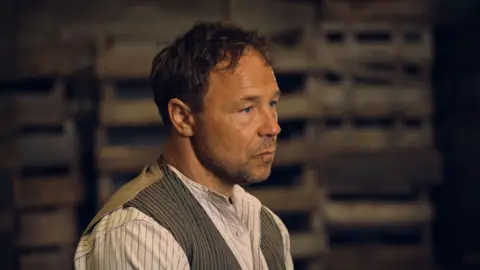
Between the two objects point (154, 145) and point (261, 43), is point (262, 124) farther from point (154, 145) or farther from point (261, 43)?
point (154, 145)

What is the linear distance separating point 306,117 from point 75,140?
38.9 inches

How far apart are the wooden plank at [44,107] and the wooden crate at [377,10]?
123cm

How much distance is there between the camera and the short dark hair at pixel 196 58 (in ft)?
5.76

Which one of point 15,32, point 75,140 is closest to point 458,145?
point 75,140

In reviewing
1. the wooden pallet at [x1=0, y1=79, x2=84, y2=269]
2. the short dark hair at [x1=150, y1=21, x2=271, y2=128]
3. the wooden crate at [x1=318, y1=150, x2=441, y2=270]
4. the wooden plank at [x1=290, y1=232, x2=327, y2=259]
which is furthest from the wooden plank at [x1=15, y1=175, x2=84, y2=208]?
the short dark hair at [x1=150, y1=21, x2=271, y2=128]

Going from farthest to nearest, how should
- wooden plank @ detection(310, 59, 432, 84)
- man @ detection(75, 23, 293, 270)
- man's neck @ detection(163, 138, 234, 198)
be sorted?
wooden plank @ detection(310, 59, 432, 84), man's neck @ detection(163, 138, 234, 198), man @ detection(75, 23, 293, 270)

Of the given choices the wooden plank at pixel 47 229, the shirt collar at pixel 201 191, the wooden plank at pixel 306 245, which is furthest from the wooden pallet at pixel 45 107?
the shirt collar at pixel 201 191

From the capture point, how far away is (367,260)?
360 cm

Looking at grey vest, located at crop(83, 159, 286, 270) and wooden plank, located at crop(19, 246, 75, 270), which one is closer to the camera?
grey vest, located at crop(83, 159, 286, 270)

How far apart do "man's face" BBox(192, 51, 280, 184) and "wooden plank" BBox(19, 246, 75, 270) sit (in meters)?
1.73

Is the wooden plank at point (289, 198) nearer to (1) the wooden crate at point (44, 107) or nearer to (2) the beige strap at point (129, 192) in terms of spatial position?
(1) the wooden crate at point (44, 107)

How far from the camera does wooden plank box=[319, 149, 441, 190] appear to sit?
11.9 feet

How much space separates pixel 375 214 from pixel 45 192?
4.77 ft

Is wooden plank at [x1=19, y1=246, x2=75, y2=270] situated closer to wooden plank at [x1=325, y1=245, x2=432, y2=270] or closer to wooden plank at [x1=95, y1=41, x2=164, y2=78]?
wooden plank at [x1=95, y1=41, x2=164, y2=78]
